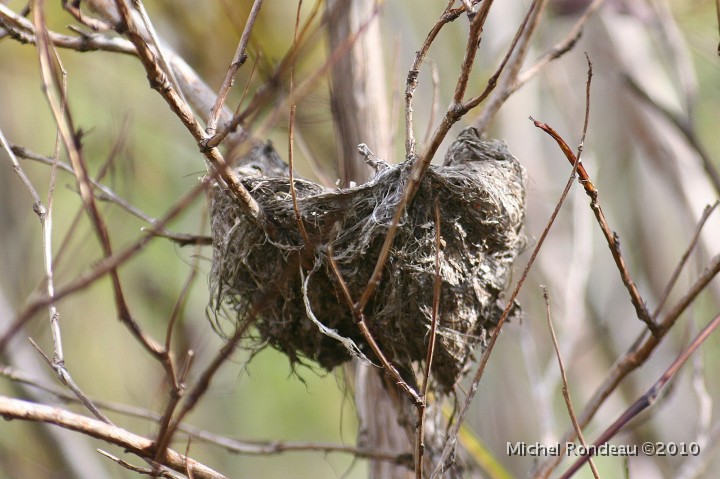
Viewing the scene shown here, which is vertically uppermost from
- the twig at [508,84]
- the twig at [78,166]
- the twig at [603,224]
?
the twig at [508,84]

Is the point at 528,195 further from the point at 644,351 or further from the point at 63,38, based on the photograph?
the point at 63,38

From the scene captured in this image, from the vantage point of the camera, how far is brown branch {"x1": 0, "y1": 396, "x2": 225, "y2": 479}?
183 centimetres

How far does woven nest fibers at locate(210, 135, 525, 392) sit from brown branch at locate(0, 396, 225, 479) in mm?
670

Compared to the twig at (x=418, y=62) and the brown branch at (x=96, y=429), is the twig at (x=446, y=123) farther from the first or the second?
the brown branch at (x=96, y=429)

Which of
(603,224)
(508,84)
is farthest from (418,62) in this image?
(508,84)

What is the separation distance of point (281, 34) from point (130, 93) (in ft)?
7.48

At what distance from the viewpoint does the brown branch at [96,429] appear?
1.83m

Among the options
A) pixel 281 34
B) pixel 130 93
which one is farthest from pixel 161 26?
pixel 130 93

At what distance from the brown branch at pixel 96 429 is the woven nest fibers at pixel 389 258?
2.20ft

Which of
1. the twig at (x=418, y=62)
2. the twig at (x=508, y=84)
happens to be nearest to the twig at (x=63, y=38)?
the twig at (x=418, y=62)

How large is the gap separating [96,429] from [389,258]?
1153mm

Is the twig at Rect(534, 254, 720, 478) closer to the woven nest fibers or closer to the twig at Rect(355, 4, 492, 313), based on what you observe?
the woven nest fibers

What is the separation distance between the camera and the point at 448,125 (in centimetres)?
200

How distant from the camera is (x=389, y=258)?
2656 mm
